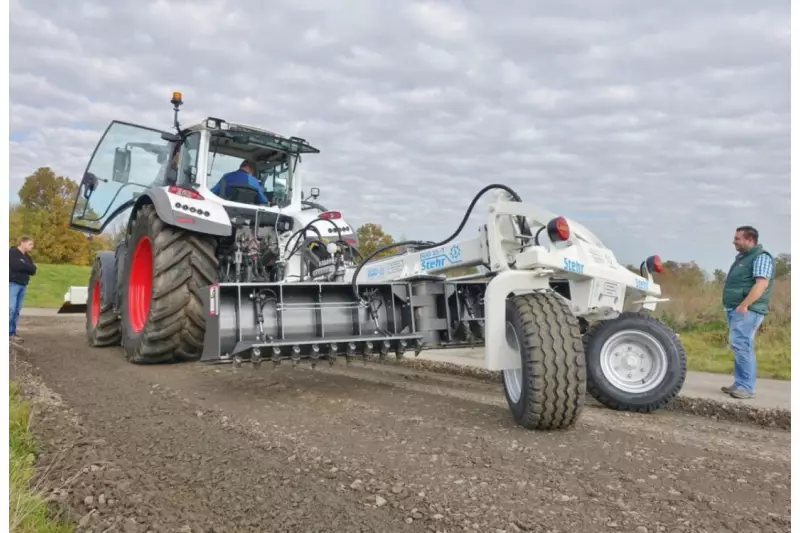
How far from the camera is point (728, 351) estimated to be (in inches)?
307

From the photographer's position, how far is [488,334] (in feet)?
11.8

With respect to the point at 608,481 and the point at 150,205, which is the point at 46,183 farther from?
the point at 608,481

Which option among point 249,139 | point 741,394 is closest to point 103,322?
point 249,139

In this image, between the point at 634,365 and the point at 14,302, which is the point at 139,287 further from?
the point at 634,365

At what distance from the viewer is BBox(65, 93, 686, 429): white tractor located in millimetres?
3605

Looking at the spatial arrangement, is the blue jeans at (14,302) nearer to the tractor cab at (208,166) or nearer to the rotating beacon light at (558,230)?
the tractor cab at (208,166)

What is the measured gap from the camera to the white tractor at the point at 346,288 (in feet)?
11.8

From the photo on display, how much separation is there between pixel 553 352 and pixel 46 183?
28.6 feet

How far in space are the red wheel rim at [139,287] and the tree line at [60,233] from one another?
3.64 feet

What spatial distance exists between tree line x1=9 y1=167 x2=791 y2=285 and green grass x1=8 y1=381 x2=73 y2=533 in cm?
159

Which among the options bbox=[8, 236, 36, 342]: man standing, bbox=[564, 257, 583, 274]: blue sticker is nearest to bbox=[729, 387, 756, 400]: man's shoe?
bbox=[564, 257, 583, 274]: blue sticker

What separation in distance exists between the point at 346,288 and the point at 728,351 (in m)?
5.83

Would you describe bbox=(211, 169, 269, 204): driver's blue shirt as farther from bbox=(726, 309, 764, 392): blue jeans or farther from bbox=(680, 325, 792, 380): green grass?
bbox=(680, 325, 792, 380): green grass

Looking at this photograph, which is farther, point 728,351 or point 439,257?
point 728,351
